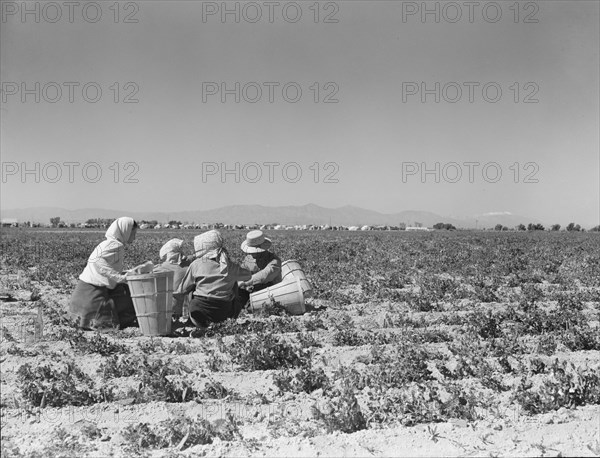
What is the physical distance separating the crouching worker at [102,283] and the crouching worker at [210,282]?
0.80 m

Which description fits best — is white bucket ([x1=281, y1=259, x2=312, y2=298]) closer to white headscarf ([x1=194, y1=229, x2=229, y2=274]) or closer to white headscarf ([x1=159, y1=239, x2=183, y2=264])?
white headscarf ([x1=194, y1=229, x2=229, y2=274])

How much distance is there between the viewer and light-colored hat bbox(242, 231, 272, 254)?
7947 millimetres

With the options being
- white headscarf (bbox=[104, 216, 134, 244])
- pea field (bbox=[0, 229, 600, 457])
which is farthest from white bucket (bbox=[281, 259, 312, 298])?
white headscarf (bbox=[104, 216, 134, 244])

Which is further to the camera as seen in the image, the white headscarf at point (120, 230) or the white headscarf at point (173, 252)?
the white headscarf at point (173, 252)

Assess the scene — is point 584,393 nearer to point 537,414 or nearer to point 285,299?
point 537,414

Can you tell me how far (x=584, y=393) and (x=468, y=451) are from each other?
1.29 m

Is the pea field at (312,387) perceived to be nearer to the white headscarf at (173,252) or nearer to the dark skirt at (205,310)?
the dark skirt at (205,310)

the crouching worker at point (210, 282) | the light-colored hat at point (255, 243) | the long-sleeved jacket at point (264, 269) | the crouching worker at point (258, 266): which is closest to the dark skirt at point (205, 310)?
the crouching worker at point (210, 282)

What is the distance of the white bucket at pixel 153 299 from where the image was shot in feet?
19.9

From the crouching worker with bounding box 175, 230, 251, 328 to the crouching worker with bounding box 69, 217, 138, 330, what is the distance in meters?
0.80

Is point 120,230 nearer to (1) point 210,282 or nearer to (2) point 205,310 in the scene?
(1) point 210,282

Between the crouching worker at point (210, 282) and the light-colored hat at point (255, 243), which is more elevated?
the light-colored hat at point (255, 243)

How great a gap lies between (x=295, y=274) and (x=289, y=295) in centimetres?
37

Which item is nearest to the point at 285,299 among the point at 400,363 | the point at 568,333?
the point at 400,363
